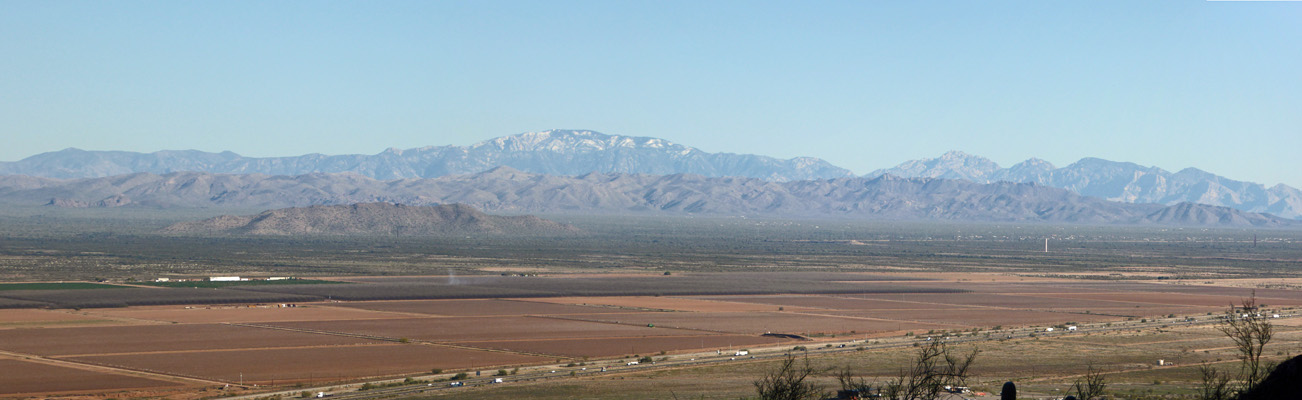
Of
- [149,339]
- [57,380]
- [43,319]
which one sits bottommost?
[57,380]

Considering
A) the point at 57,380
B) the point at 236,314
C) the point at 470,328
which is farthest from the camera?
the point at 236,314

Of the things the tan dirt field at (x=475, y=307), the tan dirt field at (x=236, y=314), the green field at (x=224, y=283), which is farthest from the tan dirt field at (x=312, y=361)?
the green field at (x=224, y=283)

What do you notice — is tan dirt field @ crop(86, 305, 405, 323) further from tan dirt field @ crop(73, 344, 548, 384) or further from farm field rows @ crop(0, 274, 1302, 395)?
tan dirt field @ crop(73, 344, 548, 384)

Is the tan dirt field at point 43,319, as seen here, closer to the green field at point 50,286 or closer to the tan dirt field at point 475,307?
the tan dirt field at point 475,307

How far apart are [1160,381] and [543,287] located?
199ft

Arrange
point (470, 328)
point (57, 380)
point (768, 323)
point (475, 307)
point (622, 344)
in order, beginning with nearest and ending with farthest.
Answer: point (57, 380)
point (622, 344)
point (470, 328)
point (768, 323)
point (475, 307)

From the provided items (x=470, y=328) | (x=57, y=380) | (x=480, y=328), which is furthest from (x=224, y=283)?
(x=57, y=380)

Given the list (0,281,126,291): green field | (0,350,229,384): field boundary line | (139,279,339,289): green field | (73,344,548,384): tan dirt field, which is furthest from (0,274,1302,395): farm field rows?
(0,281,126,291): green field

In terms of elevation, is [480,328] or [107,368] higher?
[480,328]

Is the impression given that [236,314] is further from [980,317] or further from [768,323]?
[980,317]

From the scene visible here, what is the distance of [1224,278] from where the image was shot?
5266 inches

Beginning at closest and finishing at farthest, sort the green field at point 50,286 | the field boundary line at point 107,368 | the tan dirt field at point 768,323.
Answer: the field boundary line at point 107,368 → the tan dirt field at point 768,323 → the green field at point 50,286

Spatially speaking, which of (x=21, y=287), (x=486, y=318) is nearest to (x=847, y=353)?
(x=486, y=318)

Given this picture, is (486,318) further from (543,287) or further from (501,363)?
(543,287)
